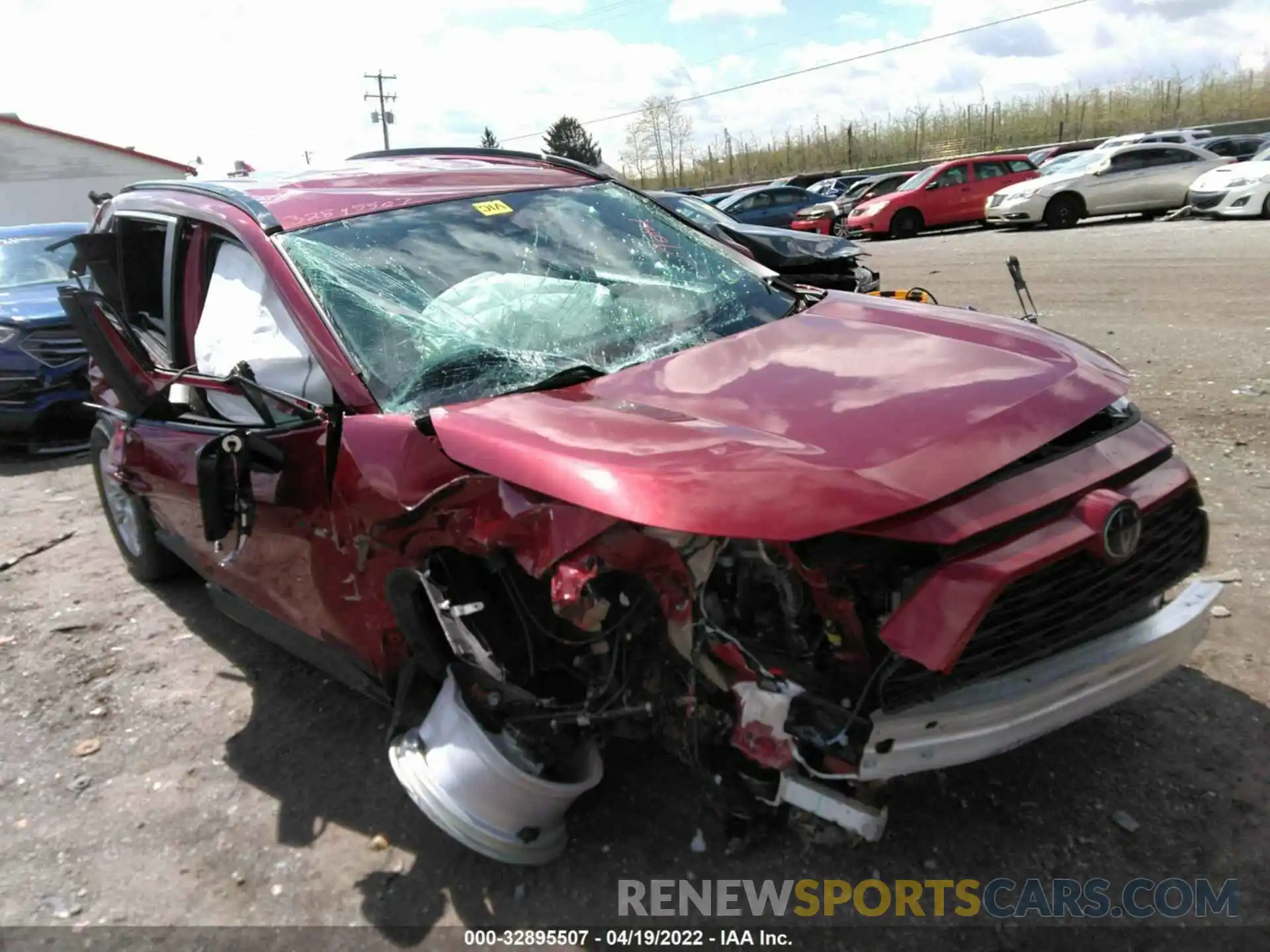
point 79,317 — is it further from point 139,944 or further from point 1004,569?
point 1004,569

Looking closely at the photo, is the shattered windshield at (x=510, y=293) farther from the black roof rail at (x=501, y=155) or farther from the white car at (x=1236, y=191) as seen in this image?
the white car at (x=1236, y=191)

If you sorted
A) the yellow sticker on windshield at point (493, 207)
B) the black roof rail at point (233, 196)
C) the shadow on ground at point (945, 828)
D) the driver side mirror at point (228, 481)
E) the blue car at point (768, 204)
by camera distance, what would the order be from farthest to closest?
the blue car at point (768, 204) < the yellow sticker on windshield at point (493, 207) < the black roof rail at point (233, 196) < the driver side mirror at point (228, 481) < the shadow on ground at point (945, 828)

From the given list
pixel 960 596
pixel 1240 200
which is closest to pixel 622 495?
pixel 960 596

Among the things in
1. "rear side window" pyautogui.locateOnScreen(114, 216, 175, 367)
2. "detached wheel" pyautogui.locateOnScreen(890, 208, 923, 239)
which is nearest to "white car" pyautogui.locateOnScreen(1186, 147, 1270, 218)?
"detached wheel" pyautogui.locateOnScreen(890, 208, 923, 239)

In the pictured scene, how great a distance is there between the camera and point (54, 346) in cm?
710

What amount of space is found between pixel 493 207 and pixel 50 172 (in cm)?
4096

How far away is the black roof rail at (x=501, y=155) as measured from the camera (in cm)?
407

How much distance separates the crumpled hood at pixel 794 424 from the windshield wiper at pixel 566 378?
46 millimetres

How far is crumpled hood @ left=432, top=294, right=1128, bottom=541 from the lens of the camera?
1.85m

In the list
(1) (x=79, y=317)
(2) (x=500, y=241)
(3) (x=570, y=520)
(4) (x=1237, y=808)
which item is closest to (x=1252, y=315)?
(4) (x=1237, y=808)

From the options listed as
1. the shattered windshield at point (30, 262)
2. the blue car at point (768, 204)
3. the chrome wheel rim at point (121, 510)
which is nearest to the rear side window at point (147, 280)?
the chrome wheel rim at point (121, 510)

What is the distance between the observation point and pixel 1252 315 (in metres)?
7.53

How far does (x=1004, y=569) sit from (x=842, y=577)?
1.11 ft

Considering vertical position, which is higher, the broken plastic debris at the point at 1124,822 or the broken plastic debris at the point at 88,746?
the broken plastic debris at the point at 1124,822
